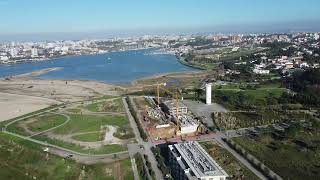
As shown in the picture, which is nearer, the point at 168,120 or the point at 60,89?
the point at 168,120

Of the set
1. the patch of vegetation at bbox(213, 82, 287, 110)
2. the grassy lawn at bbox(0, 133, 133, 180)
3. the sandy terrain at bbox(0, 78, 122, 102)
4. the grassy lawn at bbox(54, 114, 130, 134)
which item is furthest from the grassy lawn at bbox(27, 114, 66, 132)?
the patch of vegetation at bbox(213, 82, 287, 110)

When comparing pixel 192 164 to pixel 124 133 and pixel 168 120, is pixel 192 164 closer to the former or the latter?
pixel 124 133

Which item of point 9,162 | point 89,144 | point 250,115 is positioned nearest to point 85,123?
point 89,144

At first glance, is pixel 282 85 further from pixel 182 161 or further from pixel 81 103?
pixel 182 161

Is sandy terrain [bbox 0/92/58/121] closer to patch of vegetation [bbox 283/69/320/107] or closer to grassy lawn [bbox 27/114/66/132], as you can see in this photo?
grassy lawn [bbox 27/114/66/132]

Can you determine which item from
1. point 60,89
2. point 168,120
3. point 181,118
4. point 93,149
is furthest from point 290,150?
point 60,89
